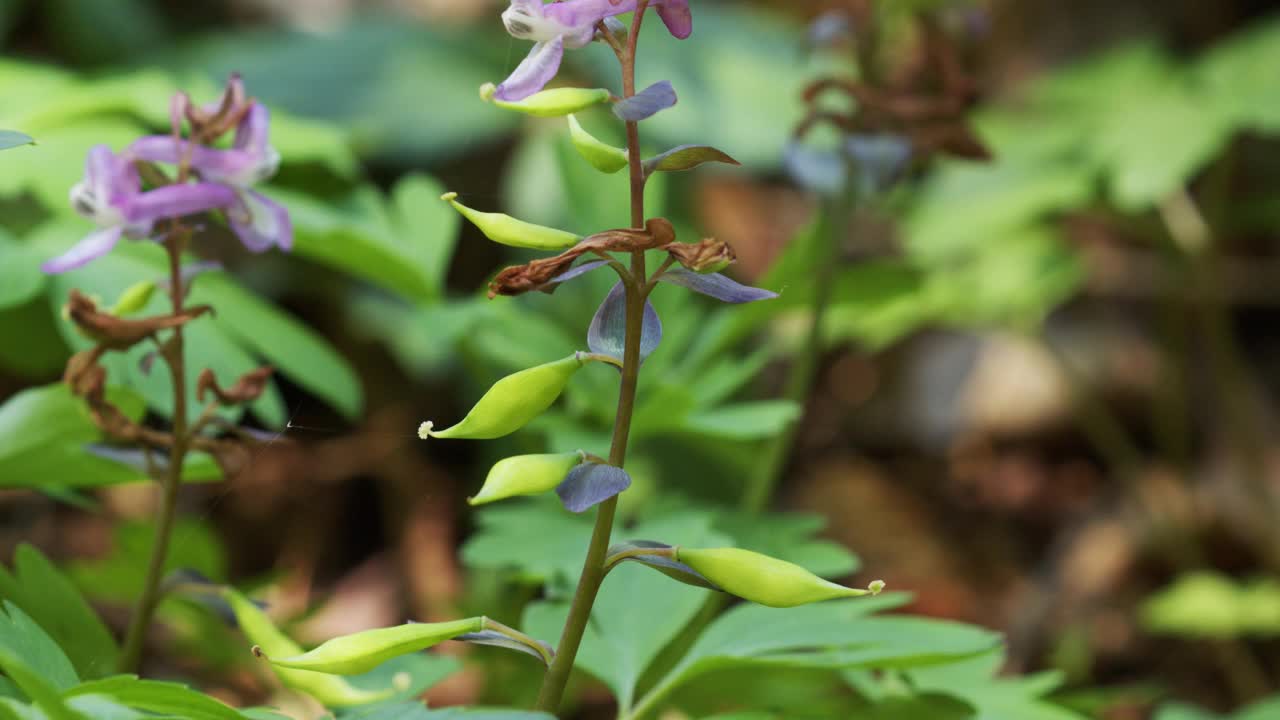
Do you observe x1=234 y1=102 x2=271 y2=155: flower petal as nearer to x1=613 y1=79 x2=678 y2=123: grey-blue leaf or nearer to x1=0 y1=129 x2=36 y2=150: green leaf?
x1=0 y1=129 x2=36 y2=150: green leaf

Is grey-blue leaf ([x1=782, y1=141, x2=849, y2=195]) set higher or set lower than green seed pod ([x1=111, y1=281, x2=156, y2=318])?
higher

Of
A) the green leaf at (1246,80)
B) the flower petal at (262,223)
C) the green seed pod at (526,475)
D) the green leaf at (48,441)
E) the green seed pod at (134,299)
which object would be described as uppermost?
the green leaf at (1246,80)

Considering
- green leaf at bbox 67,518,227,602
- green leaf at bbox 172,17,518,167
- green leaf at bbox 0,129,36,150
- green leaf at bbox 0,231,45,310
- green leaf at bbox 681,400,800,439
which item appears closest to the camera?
green leaf at bbox 0,129,36,150

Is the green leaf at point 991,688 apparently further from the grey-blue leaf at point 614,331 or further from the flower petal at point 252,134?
the flower petal at point 252,134

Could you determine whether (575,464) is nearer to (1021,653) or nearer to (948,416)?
(1021,653)

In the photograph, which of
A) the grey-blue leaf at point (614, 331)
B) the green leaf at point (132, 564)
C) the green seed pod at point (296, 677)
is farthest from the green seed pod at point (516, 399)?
the green leaf at point (132, 564)

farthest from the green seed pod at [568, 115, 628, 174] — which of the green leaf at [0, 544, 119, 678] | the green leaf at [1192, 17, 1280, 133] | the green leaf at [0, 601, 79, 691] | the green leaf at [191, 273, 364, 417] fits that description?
the green leaf at [1192, 17, 1280, 133]

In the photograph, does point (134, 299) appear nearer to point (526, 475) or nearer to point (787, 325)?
point (526, 475)
